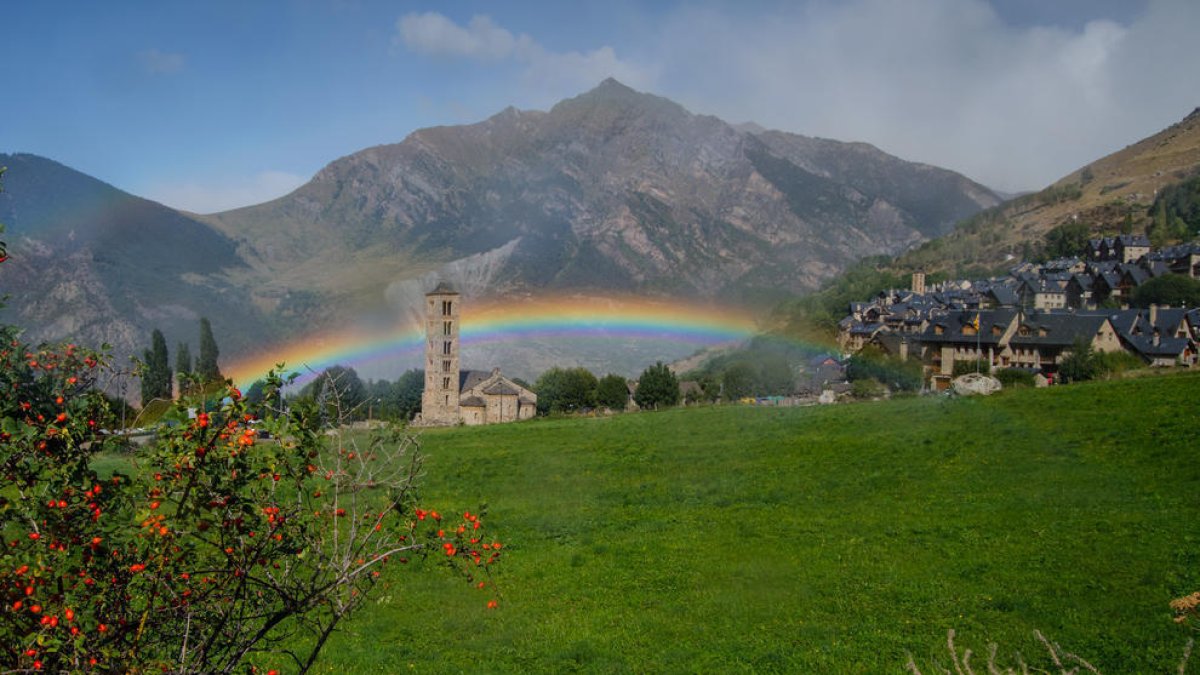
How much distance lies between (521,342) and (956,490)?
14437 cm

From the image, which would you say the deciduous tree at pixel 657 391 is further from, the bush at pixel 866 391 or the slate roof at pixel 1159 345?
the slate roof at pixel 1159 345

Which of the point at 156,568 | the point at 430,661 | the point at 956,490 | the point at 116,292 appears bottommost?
the point at 430,661

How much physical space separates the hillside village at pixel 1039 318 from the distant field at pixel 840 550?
25.0m

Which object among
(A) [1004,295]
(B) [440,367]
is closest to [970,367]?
(A) [1004,295]

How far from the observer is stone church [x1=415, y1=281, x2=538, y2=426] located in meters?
87.8

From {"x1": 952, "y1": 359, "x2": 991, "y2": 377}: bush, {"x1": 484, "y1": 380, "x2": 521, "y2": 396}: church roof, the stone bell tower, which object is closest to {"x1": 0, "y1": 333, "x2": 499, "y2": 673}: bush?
{"x1": 952, "y1": 359, "x2": 991, "y2": 377}: bush

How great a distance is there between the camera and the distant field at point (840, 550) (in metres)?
12.8

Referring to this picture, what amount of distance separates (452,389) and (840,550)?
252 ft

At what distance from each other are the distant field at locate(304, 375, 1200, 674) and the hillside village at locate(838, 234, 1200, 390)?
25028 mm

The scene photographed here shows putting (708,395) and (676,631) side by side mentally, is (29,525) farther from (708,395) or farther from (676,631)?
(708,395)

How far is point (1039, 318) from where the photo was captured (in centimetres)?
6812

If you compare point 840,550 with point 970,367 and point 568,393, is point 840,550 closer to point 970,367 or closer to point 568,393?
point 970,367

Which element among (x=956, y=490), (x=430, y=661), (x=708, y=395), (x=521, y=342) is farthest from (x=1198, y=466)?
(x=521, y=342)

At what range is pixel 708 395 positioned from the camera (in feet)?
280
